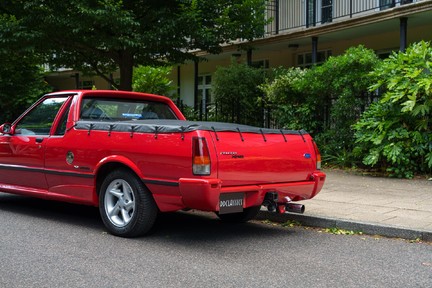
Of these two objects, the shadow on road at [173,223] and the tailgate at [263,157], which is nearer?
the tailgate at [263,157]

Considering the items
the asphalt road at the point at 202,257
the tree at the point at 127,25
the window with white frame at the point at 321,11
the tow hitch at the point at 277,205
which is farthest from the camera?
the window with white frame at the point at 321,11

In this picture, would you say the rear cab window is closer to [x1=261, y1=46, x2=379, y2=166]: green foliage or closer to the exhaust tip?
the exhaust tip

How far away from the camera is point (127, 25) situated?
40.0ft

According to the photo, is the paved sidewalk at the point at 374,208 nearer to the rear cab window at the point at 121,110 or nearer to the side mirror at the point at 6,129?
the rear cab window at the point at 121,110

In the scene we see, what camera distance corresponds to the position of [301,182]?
20.8 ft

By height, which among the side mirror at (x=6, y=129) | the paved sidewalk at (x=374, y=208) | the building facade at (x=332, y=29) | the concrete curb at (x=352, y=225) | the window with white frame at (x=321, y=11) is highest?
the window with white frame at (x=321, y=11)

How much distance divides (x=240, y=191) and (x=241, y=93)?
998 centimetres

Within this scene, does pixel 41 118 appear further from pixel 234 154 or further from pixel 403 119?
pixel 403 119

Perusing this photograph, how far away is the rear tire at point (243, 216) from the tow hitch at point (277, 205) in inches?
25.6

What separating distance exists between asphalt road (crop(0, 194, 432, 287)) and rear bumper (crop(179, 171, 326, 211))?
0.51 meters

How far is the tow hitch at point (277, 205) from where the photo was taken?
19.6 feet

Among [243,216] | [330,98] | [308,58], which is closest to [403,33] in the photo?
[330,98]

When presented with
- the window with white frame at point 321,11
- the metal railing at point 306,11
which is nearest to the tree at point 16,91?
the metal railing at point 306,11

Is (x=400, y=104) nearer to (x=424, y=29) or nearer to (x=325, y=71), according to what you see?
(x=325, y=71)
